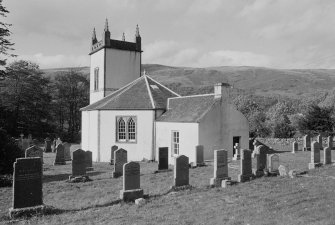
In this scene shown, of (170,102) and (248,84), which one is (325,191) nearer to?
(170,102)

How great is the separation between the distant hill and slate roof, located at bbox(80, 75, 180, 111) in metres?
77.9

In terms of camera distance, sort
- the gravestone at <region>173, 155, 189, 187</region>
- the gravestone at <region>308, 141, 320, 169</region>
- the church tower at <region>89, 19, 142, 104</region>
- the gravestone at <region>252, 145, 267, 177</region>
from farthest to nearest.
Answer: the church tower at <region>89, 19, 142, 104</region>
the gravestone at <region>308, 141, 320, 169</region>
the gravestone at <region>252, 145, 267, 177</region>
the gravestone at <region>173, 155, 189, 187</region>

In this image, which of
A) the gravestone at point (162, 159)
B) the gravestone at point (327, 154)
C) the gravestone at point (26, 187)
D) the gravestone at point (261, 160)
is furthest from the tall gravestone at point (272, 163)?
the gravestone at point (26, 187)

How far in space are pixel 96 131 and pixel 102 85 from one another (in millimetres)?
6545

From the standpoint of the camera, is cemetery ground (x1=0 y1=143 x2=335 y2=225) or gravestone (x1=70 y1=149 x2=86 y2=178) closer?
cemetery ground (x1=0 y1=143 x2=335 y2=225)

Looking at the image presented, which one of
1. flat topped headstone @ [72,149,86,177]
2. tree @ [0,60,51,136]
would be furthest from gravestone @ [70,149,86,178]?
tree @ [0,60,51,136]

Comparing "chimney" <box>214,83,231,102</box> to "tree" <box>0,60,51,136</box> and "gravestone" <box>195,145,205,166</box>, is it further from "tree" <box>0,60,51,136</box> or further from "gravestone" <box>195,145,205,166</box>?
"tree" <box>0,60,51,136</box>

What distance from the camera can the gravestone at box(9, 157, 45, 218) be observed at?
10211mm

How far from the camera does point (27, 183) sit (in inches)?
415

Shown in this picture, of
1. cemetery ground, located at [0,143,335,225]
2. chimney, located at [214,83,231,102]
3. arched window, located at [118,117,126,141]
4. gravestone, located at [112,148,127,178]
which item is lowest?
cemetery ground, located at [0,143,335,225]

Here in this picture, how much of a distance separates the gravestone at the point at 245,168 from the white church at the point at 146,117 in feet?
23.6

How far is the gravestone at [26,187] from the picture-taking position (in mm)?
10211

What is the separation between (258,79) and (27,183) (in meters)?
139

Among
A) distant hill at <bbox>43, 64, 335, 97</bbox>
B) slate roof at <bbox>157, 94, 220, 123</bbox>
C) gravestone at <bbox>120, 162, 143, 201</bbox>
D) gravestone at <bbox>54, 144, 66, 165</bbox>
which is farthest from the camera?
distant hill at <bbox>43, 64, 335, 97</bbox>
